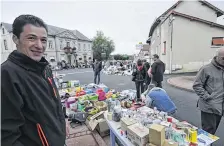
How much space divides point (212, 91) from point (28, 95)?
2.54 m

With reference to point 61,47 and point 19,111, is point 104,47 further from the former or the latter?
point 19,111

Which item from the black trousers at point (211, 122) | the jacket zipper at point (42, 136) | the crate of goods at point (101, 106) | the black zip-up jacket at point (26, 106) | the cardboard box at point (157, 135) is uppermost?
the black zip-up jacket at point (26, 106)

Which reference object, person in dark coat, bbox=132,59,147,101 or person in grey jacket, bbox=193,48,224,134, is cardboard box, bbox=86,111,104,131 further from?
person in dark coat, bbox=132,59,147,101

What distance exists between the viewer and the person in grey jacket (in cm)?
220

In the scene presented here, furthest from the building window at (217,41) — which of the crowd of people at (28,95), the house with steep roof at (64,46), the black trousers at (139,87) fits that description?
the house with steep roof at (64,46)

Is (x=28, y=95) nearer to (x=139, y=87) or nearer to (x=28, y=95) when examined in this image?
(x=28, y=95)

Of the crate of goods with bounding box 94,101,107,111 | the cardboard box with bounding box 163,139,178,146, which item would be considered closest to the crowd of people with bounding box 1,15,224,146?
the cardboard box with bounding box 163,139,178,146

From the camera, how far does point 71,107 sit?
14.6 feet

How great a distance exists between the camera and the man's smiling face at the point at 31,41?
3.65 feet

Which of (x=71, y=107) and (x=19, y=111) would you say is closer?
(x=19, y=111)

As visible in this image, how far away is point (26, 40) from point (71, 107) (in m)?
3.64

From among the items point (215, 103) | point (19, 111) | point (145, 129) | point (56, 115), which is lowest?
point (145, 129)

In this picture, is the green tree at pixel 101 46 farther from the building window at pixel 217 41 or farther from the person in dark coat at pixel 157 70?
the person in dark coat at pixel 157 70

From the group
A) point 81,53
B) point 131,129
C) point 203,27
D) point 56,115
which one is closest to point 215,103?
point 131,129
